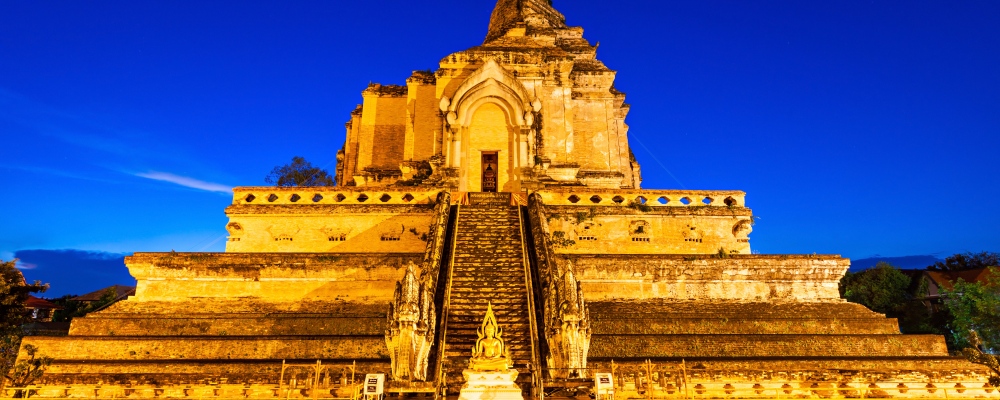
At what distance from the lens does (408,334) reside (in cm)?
1105

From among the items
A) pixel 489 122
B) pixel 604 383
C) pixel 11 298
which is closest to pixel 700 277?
pixel 604 383

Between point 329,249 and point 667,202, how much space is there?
10158 millimetres

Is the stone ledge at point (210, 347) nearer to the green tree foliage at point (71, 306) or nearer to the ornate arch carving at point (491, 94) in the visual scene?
the ornate arch carving at point (491, 94)

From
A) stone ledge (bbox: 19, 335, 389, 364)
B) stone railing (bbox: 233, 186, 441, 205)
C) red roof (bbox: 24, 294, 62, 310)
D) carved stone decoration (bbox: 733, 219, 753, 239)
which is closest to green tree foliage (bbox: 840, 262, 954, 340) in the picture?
carved stone decoration (bbox: 733, 219, 753, 239)

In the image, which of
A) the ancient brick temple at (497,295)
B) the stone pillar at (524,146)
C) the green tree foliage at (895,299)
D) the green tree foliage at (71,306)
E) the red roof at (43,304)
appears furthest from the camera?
the red roof at (43,304)

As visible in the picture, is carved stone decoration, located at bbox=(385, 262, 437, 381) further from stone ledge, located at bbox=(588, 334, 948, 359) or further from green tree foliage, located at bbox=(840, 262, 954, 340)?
green tree foliage, located at bbox=(840, 262, 954, 340)

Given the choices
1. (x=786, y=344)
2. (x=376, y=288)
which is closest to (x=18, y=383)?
(x=376, y=288)

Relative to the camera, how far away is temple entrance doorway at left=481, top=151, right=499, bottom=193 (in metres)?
23.5

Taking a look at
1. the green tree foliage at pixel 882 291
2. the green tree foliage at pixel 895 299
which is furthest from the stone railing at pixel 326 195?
the green tree foliage at pixel 882 291

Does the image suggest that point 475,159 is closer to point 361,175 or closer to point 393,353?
point 361,175

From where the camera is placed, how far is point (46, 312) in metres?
46.2

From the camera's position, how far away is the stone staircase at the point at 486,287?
1195 cm

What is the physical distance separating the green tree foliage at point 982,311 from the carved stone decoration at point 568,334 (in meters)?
17.2

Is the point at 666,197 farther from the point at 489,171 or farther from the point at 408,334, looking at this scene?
the point at 408,334
